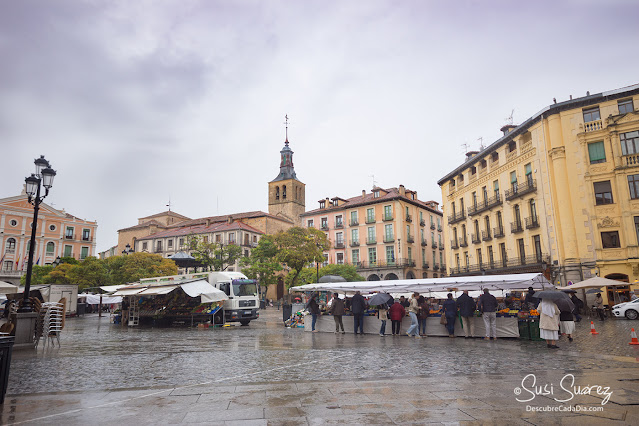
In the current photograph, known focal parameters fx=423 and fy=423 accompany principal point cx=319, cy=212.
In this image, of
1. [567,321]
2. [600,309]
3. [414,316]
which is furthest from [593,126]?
[414,316]

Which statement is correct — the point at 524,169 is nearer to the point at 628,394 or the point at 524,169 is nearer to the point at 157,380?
the point at 628,394

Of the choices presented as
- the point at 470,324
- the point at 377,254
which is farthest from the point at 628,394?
the point at 377,254

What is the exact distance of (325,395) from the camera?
5.73 m

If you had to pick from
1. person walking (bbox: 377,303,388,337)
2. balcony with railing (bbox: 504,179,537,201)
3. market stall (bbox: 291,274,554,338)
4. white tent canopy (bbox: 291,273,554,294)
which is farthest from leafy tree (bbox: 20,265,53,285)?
balcony with railing (bbox: 504,179,537,201)

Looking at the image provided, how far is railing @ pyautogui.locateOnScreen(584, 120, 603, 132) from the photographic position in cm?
2698

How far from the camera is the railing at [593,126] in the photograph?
27.0m

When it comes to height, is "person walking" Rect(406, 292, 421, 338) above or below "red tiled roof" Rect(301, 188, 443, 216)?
below

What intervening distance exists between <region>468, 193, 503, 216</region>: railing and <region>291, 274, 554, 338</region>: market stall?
2008cm

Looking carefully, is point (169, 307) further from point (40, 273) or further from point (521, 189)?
point (40, 273)

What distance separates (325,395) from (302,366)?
2806 millimetres

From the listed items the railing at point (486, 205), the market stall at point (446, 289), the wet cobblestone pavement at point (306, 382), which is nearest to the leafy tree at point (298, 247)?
the railing at point (486, 205)

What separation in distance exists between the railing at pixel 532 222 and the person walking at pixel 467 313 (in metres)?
17.7

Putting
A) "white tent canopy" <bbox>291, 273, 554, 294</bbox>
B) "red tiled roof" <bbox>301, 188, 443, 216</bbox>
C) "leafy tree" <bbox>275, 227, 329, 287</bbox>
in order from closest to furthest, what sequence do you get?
"white tent canopy" <bbox>291, 273, 554, 294</bbox>, "leafy tree" <bbox>275, 227, 329, 287</bbox>, "red tiled roof" <bbox>301, 188, 443, 216</bbox>

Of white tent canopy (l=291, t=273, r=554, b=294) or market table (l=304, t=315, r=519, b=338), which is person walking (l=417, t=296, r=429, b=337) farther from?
white tent canopy (l=291, t=273, r=554, b=294)
